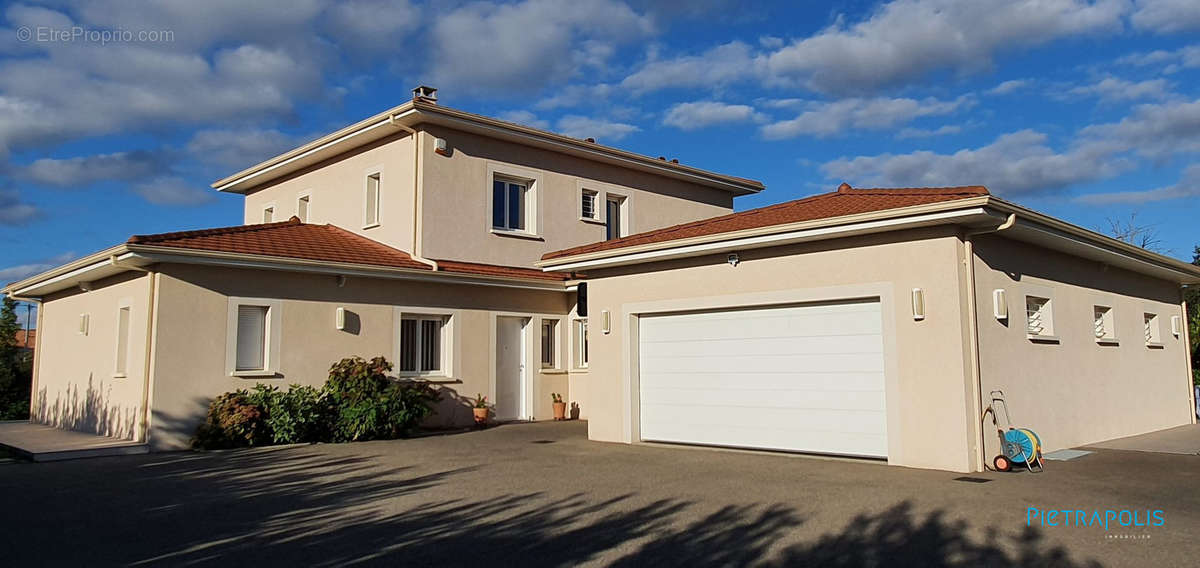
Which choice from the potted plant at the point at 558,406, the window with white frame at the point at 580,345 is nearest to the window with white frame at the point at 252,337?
the potted plant at the point at 558,406

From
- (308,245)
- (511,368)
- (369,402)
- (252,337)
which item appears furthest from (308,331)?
(511,368)

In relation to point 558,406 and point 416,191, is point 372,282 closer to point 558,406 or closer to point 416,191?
point 416,191

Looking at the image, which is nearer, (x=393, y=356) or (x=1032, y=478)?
(x=1032, y=478)

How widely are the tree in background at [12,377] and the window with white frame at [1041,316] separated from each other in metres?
22.0

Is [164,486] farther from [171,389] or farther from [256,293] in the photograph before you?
[256,293]

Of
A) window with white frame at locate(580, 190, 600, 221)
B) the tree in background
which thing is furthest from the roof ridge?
the tree in background

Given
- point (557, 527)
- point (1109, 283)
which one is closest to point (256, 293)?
point (557, 527)

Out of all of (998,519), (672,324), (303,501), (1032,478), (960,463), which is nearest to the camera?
(998,519)

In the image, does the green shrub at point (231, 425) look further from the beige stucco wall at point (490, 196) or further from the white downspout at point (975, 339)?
the white downspout at point (975, 339)

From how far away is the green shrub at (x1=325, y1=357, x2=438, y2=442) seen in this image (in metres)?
13.6

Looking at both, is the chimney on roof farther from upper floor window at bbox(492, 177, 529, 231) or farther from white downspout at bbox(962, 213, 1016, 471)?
white downspout at bbox(962, 213, 1016, 471)

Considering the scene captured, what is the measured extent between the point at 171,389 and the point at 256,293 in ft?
6.29

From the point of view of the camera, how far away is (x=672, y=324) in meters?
12.7

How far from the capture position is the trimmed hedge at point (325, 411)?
42.1 ft
